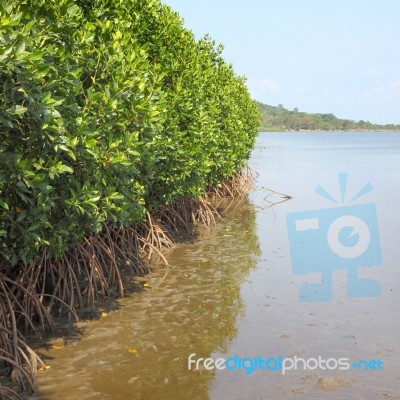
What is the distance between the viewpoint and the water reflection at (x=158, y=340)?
4.76m

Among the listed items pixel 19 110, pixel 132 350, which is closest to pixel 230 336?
pixel 132 350

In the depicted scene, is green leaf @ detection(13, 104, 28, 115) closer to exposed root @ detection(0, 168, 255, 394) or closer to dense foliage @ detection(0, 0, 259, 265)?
dense foliage @ detection(0, 0, 259, 265)

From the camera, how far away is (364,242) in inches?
443

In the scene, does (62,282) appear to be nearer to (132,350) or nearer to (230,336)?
(132,350)

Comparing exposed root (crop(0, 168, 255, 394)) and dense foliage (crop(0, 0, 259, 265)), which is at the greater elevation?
dense foliage (crop(0, 0, 259, 265))

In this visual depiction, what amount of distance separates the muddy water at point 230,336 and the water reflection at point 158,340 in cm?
1

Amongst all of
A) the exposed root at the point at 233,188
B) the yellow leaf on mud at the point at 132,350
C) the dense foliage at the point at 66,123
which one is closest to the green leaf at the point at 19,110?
the dense foliage at the point at 66,123

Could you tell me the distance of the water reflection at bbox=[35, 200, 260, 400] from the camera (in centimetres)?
476

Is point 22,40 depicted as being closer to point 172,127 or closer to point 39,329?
point 39,329

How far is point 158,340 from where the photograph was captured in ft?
19.1

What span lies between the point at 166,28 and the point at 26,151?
18.7 ft

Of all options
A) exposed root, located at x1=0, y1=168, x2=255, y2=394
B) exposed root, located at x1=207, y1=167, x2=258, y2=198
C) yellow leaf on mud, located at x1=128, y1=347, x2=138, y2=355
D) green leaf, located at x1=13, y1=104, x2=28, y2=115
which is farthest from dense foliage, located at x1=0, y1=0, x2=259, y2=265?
exposed root, located at x1=207, y1=167, x2=258, y2=198

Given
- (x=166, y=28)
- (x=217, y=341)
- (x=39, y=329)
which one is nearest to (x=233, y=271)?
(x=217, y=341)

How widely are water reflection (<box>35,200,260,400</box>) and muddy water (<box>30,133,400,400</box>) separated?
0.01 m
